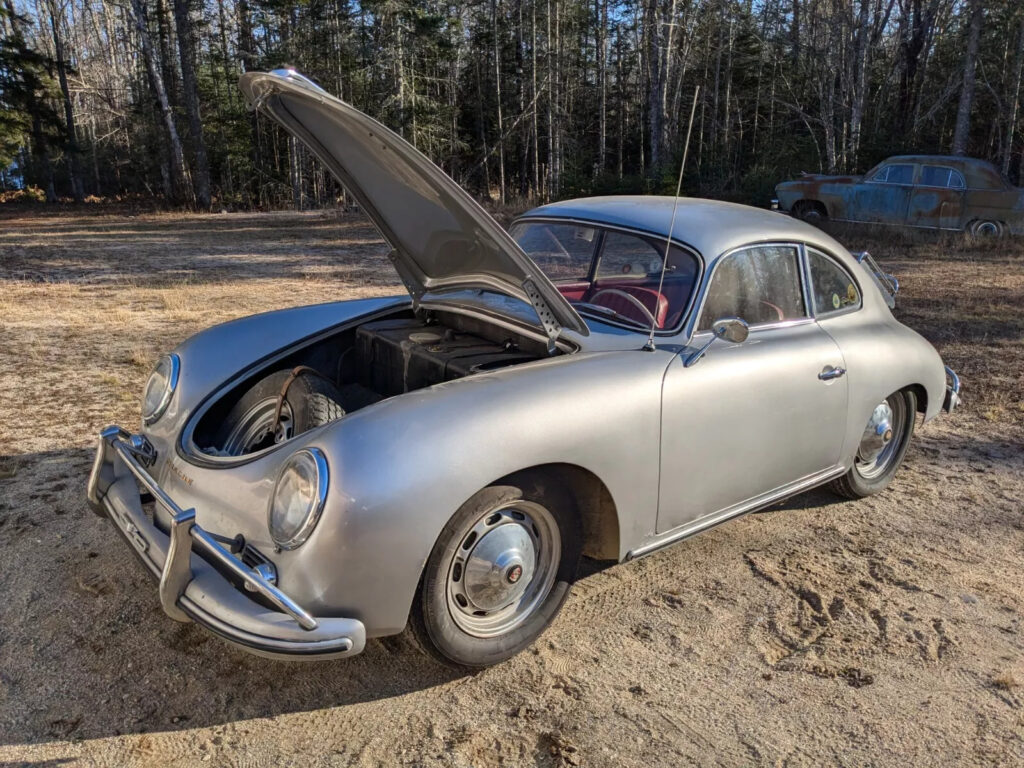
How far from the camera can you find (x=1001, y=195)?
1291cm

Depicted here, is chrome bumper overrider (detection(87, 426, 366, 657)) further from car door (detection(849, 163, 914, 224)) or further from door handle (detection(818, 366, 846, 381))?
car door (detection(849, 163, 914, 224))

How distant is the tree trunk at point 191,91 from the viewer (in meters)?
22.6

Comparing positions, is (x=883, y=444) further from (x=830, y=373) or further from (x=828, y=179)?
(x=828, y=179)

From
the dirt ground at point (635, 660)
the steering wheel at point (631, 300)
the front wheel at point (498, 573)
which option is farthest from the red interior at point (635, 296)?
the dirt ground at point (635, 660)

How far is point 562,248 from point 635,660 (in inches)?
76.6

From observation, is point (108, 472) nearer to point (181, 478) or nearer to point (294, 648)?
point (181, 478)

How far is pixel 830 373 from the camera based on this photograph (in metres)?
3.59

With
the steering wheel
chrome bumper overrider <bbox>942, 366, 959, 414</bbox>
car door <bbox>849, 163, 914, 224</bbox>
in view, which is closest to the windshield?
the steering wheel

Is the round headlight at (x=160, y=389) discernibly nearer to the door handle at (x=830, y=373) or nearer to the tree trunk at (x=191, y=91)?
the door handle at (x=830, y=373)

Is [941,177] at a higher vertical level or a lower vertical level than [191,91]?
lower

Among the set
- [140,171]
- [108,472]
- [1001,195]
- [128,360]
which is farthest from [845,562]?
[140,171]

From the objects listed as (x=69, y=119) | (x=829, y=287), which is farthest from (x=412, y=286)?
(x=69, y=119)

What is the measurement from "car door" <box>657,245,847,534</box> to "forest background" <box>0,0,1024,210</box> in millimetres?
15994

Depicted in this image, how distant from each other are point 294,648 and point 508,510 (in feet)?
2.81
